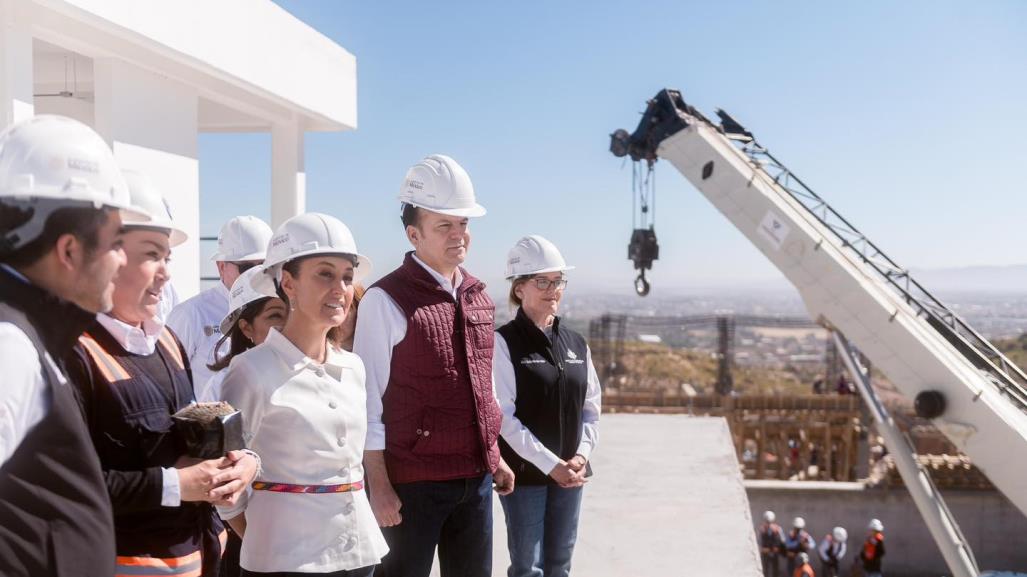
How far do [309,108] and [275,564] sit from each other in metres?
7.21

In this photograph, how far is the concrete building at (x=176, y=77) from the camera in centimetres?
513

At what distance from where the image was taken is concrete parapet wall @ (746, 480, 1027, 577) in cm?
1659

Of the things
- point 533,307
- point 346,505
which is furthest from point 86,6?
point 346,505

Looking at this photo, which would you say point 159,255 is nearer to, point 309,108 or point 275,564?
point 275,564

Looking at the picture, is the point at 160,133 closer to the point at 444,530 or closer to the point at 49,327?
the point at 444,530

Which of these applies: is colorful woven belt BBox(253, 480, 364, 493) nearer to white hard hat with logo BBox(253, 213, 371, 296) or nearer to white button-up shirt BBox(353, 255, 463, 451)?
white button-up shirt BBox(353, 255, 463, 451)

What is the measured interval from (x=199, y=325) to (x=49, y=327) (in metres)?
2.40

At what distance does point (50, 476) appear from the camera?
1228mm

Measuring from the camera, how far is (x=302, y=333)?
2152mm

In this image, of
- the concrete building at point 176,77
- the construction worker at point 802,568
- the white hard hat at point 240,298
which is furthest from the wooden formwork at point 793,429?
the white hard hat at point 240,298

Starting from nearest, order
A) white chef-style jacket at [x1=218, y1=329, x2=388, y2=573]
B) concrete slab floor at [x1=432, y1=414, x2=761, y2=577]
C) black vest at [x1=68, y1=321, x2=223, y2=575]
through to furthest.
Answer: black vest at [x1=68, y1=321, x2=223, y2=575] < white chef-style jacket at [x1=218, y1=329, x2=388, y2=573] < concrete slab floor at [x1=432, y1=414, x2=761, y2=577]

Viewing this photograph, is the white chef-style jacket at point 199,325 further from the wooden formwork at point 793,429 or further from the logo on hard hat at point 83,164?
the wooden formwork at point 793,429

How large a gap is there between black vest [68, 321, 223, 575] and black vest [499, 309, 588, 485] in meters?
1.59

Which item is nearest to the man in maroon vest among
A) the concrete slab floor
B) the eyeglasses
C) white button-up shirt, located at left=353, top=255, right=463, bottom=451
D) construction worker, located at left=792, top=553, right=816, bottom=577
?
white button-up shirt, located at left=353, top=255, right=463, bottom=451
